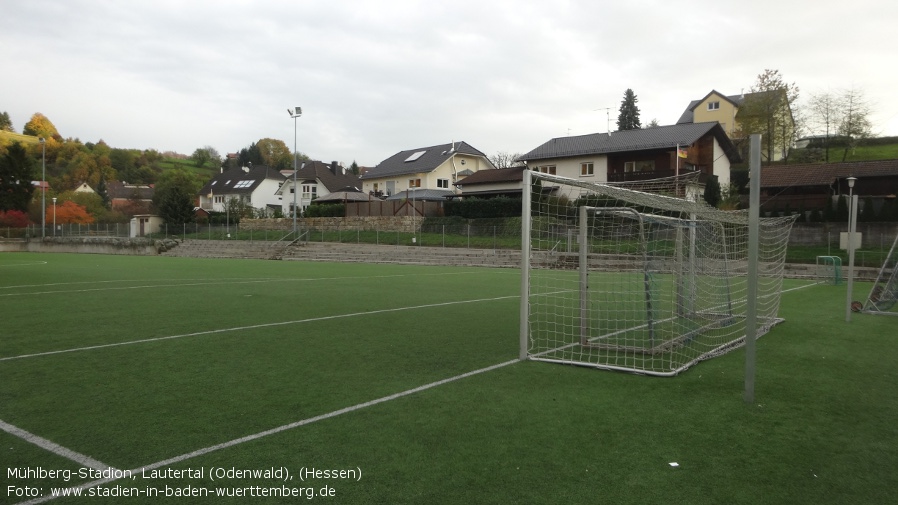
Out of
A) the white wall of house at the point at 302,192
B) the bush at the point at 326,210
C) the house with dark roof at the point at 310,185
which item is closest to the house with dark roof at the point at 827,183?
the bush at the point at 326,210

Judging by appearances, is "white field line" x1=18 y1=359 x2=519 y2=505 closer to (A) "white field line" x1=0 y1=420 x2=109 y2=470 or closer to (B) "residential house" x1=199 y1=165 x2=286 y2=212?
(A) "white field line" x1=0 y1=420 x2=109 y2=470

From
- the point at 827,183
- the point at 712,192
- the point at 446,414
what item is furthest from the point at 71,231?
the point at 827,183

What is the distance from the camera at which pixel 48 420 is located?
4914mm

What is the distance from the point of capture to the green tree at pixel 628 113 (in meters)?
72.4

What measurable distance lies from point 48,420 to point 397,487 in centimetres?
335

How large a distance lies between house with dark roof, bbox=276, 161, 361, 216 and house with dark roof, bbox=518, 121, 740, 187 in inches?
1297

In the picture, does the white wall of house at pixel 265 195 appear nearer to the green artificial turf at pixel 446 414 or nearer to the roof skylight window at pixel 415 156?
the roof skylight window at pixel 415 156

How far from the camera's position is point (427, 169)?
2242 inches

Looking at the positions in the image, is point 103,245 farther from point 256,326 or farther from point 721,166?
point 721,166

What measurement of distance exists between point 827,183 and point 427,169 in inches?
1318

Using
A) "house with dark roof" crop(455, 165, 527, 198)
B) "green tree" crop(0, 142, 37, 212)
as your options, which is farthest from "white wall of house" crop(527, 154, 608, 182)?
"green tree" crop(0, 142, 37, 212)

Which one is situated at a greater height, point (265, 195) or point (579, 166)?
point (579, 166)

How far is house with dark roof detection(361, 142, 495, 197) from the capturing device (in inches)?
2261

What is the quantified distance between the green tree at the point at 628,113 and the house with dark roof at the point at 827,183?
31.0 meters
